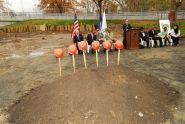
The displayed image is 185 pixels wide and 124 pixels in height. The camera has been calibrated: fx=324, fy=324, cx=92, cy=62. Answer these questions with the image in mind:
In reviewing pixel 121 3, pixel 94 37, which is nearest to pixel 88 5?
pixel 121 3

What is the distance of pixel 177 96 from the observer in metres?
11.4

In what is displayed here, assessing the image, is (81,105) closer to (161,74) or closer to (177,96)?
(177,96)

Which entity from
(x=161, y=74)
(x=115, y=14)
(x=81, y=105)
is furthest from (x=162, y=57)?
(x=115, y=14)

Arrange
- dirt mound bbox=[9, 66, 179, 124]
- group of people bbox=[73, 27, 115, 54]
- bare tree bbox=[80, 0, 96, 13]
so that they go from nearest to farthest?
dirt mound bbox=[9, 66, 179, 124], group of people bbox=[73, 27, 115, 54], bare tree bbox=[80, 0, 96, 13]

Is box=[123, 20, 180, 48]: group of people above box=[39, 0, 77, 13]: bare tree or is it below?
below

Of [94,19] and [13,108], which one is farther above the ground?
[94,19]

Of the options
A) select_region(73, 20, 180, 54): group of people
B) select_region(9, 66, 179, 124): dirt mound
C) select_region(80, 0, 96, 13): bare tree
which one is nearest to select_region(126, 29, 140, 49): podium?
select_region(73, 20, 180, 54): group of people

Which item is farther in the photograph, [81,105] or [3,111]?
[3,111]

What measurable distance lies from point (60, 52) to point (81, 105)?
3767 millimetres

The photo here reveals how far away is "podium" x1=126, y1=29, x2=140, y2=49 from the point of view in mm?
20203

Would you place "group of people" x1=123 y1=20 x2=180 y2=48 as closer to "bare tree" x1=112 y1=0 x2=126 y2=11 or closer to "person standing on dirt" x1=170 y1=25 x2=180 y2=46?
"person standing on dirt" x1=170 y1=25 x2=180 y2=46

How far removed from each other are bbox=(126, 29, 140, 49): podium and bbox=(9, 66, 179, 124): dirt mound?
8.73 m

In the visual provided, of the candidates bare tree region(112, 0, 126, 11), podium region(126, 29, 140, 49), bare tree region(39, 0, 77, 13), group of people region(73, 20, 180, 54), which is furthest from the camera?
bare tree region(39, 0, 77, 13)

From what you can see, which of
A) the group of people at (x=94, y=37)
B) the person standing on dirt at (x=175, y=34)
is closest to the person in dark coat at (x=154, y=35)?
the person standing on dirt at (x=175, y=34)
